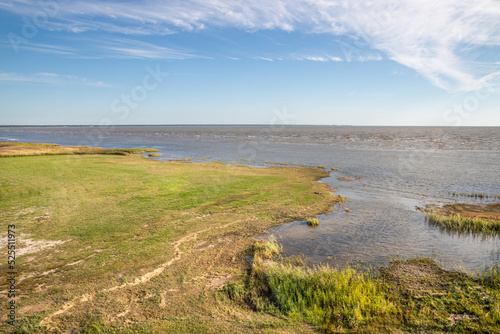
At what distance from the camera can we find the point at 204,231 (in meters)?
16.5

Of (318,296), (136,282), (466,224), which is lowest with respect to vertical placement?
(136,282)

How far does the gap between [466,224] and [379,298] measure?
13.6 meters

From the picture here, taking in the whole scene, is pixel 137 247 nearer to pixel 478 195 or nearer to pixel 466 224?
pixel 466 224

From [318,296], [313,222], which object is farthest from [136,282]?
[313,222]

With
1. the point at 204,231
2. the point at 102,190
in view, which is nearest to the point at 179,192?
the point at 102,190

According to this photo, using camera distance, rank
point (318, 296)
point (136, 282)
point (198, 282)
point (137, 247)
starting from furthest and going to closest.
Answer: point (137, 247)
point (198, 282)
point (136, 282)
point (318, 296)

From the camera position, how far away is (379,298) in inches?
369

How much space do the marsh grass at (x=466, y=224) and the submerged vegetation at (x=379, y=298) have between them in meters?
7.07

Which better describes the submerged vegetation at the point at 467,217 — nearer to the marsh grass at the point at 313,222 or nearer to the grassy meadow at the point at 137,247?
the grassy meadow at the point at 137,247

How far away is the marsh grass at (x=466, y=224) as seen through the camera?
17.5 m

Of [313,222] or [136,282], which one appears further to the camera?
[313,222]

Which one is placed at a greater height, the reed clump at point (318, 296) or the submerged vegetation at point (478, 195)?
the submerged vegetation at point (478, 195)

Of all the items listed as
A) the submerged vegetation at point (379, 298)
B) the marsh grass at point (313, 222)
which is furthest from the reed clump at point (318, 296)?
the marsh grass at point (313, 222)

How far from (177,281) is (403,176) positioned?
3704 centimetres
